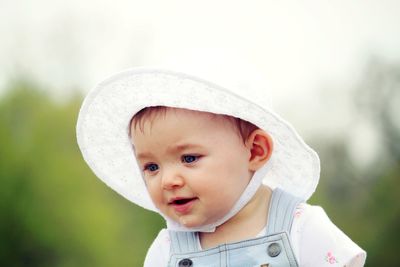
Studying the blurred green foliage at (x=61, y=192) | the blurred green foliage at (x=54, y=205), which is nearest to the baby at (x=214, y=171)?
the blurred green foliage at (x=61, y=192)

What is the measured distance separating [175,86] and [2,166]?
23.6m

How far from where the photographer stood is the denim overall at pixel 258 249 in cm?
298

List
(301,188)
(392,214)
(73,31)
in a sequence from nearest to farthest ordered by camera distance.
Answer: (301,188) < (73,31) < (392,214)

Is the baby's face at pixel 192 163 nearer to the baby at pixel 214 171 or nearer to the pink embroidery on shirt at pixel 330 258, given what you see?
the baby at pixel 214 171

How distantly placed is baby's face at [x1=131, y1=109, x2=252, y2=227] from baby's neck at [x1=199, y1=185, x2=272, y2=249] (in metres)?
0.07

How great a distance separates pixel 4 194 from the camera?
2527cm

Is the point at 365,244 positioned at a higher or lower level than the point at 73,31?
lower

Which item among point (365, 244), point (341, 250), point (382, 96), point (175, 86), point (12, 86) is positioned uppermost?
point (12, 86)

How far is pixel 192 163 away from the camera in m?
2.96

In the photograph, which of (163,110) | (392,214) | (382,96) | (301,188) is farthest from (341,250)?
(392,214)

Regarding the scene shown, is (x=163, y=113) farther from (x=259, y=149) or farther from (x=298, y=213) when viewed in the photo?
(x=298, y=213)

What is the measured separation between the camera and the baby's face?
2949 millimetres

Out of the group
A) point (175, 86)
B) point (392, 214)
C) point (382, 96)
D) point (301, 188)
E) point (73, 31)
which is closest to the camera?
point (175, 86)

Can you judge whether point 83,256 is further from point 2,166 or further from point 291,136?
point 291,136
